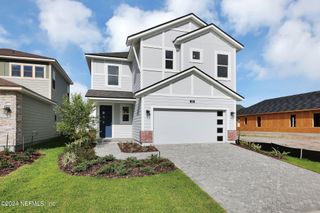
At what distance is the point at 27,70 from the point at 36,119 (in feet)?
17.2

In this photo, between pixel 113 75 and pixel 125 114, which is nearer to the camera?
pixel 125 114

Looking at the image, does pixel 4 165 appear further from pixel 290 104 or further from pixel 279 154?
pixel 290 104

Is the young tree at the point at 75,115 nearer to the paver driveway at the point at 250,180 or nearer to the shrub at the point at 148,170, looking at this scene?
the paver driveway at the point at 250,180

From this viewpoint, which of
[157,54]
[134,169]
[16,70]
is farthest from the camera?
[16,70]

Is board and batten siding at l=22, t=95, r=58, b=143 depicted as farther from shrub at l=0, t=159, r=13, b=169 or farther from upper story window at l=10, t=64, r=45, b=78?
shrub at l=0, t=159, r=13, b=169

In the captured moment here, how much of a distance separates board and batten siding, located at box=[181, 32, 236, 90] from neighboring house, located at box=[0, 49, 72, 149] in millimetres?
10251

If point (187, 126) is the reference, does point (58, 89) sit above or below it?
above

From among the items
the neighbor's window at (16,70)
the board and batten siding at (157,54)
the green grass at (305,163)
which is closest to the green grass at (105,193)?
the green grass at (305,163)

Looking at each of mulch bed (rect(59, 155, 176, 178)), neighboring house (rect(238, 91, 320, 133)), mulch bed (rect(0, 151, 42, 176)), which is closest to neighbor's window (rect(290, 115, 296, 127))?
neighboring house (rect(238, 91, 320, 133))

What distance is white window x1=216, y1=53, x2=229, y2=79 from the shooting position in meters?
15.4

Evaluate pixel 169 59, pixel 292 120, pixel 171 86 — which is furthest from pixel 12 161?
pixel 292 120

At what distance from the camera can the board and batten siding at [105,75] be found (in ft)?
52.4

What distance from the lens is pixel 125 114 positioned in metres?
15.6

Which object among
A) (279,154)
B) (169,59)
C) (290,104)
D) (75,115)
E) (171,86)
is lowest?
(279,154)
